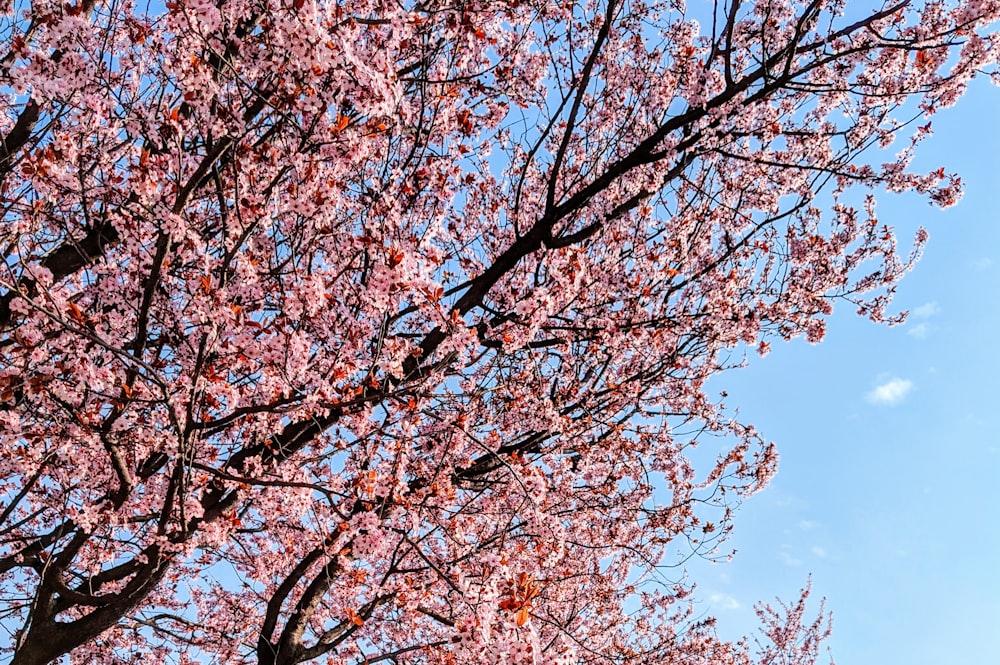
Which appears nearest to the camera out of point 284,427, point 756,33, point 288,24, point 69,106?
point 288,24

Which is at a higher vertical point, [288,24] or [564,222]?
[564,222]

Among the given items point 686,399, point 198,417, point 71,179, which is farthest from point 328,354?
point 686,399

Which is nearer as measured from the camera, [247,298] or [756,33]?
[247,298]

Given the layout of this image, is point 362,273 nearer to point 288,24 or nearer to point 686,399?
point 288,24

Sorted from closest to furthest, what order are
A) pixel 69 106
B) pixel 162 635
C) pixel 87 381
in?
pixel 87 381 → pixel 69 106 → pixel 162 635

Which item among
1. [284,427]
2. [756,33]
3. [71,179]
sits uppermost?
[756,33]

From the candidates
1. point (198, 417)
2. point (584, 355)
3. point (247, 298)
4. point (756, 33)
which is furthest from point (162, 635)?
point (756, 33)

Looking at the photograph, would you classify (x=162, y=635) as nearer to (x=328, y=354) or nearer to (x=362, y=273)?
(x=328, y=354)

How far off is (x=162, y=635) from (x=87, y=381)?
5097 mm

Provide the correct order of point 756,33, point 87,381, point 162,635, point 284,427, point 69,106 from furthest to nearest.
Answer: point 162,635 < point 756,33 < point 284,427 < point 69,106 < point 87,381

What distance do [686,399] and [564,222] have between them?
9.62 feet

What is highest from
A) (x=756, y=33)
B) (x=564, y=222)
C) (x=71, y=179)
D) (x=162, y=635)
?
(x=756, y=33)

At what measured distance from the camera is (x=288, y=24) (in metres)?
3.77

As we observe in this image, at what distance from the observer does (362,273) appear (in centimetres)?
574
